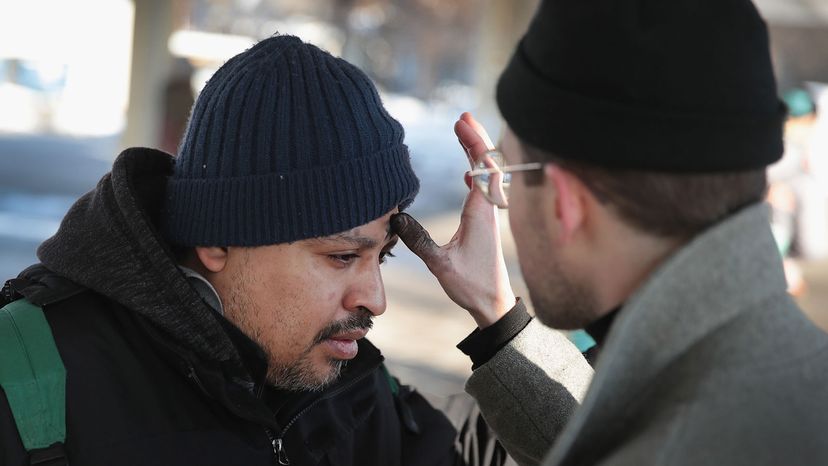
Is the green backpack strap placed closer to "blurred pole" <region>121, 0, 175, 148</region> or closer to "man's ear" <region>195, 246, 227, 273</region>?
"man's ear" <region>195, 246, 227, 273</region>

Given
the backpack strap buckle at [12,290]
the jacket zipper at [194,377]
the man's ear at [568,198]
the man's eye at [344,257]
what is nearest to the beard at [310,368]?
the man's eye at [344,257]

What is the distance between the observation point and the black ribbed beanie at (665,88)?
5.33 feet

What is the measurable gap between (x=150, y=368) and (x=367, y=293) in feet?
1.78

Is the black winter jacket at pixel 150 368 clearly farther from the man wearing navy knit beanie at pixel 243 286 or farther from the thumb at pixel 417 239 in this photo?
the thumb at pixel 417 239

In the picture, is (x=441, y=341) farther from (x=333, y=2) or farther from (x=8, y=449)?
(x=333, y=2)

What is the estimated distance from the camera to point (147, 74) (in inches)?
575

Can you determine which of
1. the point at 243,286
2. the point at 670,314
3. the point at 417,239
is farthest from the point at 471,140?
the point at 670,314

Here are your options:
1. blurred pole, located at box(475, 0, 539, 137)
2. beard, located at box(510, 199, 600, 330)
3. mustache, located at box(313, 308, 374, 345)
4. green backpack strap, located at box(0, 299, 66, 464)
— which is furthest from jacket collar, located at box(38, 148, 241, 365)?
blurred pole, located at box(475, 0, 539, 137)

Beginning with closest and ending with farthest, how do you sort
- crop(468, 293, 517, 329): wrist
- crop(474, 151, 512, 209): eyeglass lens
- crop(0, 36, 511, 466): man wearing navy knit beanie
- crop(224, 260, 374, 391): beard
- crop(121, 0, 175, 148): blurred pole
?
crop(474, 151, 512, 209): eyeglass lens
crop(0, 36, 511, 466): man wearing navy knit beanie
crop(468, 293, 517, 329): wrist
crop(224, 260, 374, 391): beard
crop(121, 0, 175, 148): blurred pole

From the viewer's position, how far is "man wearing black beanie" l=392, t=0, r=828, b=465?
1.50 metres

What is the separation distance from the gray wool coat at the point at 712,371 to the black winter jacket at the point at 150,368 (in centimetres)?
99

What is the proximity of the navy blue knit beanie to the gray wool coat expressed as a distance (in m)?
1.07

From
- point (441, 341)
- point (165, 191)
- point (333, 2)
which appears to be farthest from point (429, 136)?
point (165, 191)

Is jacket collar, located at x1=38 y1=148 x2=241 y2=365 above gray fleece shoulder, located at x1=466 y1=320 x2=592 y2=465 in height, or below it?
above
